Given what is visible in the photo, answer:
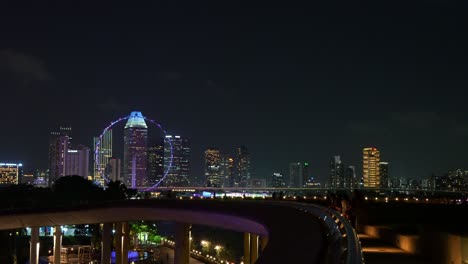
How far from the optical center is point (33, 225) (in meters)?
59.2

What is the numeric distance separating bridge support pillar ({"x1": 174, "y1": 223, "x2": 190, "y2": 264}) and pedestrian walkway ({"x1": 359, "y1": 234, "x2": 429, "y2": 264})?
22499 millimetres

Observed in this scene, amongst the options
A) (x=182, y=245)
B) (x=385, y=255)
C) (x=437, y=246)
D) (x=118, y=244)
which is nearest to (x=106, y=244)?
(x=118, y=244)

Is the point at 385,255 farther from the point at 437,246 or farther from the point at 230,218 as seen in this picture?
the point at 230,218

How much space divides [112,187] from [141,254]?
119ft

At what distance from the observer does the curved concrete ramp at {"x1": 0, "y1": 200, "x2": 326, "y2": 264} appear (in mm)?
12703

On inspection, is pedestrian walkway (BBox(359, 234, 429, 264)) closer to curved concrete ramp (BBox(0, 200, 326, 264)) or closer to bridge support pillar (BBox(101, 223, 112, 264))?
curved concrete ramp (BBox(0, 200, 326, 264))

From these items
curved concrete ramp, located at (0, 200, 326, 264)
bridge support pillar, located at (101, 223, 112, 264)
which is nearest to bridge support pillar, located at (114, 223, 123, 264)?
bridge support pillar, located at (101, 223, 112, 264)

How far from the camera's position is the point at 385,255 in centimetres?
1994

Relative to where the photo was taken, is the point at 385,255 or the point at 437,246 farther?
the point at 385,255

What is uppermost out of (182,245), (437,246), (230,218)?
(437,246)

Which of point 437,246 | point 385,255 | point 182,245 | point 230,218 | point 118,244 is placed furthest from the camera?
Result: point 118,244

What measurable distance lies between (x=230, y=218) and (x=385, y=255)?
16.3 meters

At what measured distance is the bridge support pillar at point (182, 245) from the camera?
44.8 m

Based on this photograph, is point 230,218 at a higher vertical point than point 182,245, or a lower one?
higher
